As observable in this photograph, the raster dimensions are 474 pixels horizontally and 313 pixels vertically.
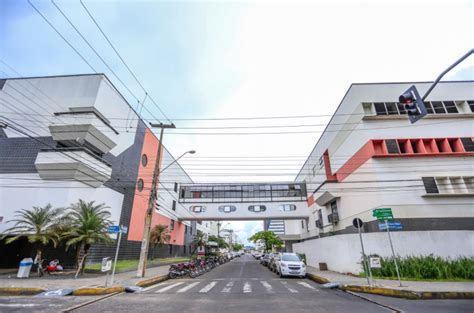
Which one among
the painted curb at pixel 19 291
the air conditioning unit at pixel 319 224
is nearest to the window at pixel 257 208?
the air conditioning unit at pixel 319 224

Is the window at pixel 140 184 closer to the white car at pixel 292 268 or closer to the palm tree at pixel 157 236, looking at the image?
the palm tree at pixel 157 236

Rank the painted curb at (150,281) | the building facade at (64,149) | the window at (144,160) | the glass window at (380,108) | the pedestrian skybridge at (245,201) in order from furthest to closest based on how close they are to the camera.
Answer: the pedestrian skybridge at (245,201) < the window at (144,160) < the glass window at (380,108) < the building facade at (64,149) < the painted curb at (150,281)

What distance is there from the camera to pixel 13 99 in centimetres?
2036

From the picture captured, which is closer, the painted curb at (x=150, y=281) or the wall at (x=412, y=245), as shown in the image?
the painted curb at (x=150, y=281)

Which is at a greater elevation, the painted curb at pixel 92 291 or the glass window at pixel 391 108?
the glass window at pixel 391 108

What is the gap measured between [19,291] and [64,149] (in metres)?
10.9

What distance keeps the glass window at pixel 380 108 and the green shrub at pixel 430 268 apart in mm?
11253

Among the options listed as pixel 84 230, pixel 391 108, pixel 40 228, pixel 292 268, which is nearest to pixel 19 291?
pixel 84 230

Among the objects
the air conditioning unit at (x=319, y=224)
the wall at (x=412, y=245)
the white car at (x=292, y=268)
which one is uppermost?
Answer: the air conditioning unit at (x=319, y=224)

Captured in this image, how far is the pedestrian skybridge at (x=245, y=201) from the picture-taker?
38.3 meters

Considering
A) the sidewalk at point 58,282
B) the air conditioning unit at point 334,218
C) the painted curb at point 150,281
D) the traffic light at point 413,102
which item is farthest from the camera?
the air conditioning unit at point 334,218

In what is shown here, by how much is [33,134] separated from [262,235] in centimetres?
4587

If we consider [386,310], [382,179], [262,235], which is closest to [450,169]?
[382,179]

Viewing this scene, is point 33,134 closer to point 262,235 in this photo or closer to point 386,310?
point 386,310
